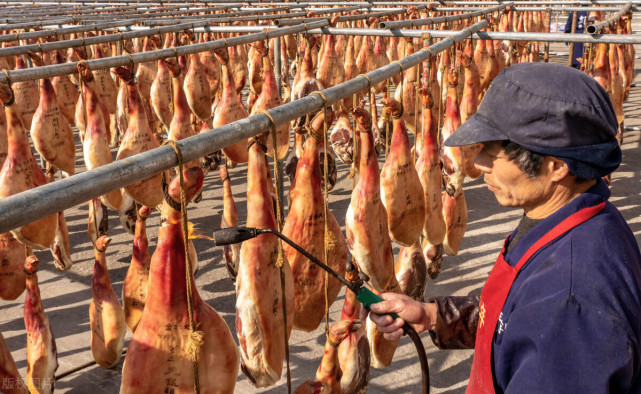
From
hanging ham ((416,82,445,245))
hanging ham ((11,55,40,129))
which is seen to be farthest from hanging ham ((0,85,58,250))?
hanging ham ((416,82,445,245))

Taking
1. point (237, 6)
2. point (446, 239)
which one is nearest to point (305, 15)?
point (237, 6)

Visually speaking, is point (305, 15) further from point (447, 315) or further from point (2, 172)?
point (447, 315)

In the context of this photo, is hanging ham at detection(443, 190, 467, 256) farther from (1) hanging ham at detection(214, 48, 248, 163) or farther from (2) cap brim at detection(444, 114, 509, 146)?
(2) cap brim at detection(444, 114, 509, 146)

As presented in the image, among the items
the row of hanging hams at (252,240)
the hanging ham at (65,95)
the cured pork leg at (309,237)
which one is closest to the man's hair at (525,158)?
the row of hanging hams at (252,240)

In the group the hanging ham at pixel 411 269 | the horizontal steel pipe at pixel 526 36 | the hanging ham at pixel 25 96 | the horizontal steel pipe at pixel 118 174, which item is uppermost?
the horizontal steel pipe at pixel 118 174

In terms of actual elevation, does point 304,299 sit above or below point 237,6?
below

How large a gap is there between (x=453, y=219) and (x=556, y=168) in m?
2.78

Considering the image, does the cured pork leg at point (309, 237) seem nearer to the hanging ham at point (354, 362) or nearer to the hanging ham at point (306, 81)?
the hanging ham at point (354, 362)

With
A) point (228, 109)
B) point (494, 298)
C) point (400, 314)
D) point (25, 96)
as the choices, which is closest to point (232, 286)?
point (228, 109)

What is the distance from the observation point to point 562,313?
1.37m

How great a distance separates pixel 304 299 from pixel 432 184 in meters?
1.38

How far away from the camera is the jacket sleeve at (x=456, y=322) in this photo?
7.34ft

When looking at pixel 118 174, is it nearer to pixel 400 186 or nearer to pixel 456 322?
pixel 456 322

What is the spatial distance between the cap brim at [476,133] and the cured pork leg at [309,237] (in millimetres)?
797
